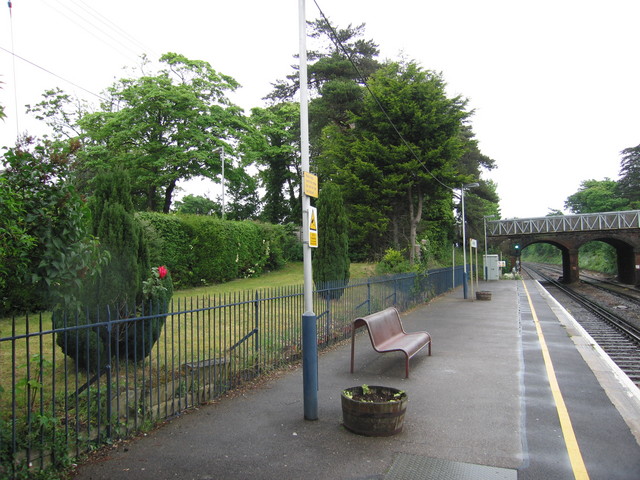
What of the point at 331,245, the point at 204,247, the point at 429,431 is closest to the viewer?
the point at 429,431

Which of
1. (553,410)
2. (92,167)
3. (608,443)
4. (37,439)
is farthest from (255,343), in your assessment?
(92,167)

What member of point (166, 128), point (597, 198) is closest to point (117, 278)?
point (166, 128)

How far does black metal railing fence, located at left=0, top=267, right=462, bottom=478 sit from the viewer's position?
370cm

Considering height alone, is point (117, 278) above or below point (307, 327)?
above

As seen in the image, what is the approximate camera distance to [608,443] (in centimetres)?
443

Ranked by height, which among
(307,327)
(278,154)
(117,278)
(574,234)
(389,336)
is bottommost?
(389,336)

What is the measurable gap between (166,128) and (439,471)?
1169 inches

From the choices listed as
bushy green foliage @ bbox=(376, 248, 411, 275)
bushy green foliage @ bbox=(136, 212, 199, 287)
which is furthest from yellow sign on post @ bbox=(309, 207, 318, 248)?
bushy green foliage @ bbox=(376, 248, 411, 275)

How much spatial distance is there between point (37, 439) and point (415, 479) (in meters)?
3.17

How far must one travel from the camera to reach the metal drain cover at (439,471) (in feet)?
12.2

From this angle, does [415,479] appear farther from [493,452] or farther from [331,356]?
[331,356]

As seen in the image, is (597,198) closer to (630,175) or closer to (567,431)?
(630,175)

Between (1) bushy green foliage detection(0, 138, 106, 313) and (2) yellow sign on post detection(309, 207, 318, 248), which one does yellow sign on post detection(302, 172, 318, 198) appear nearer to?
(2) yellow sign on post detection(309, 207, 318, 248)

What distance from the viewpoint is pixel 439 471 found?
3844 millimetres
